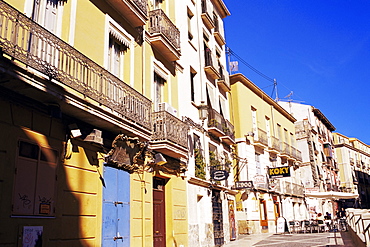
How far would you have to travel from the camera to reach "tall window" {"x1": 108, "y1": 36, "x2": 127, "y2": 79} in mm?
11016

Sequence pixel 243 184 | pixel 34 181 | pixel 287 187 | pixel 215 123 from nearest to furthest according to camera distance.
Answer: pixel 34 181 → pixel 215 123 → pixel 243 184 → pixel 287 187

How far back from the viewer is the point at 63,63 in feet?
26.8

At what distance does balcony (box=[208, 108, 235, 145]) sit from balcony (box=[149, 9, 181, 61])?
14.5ft

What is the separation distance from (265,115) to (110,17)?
19.5 meters

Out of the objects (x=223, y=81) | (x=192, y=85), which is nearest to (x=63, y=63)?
(x=192, y=85)

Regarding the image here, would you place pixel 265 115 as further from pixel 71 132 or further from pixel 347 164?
pixel 347 164

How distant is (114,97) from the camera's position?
32.4 feet

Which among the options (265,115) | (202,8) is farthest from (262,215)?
(202,8)

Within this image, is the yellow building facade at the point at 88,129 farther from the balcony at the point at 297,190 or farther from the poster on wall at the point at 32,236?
the balcony at the point at 297,190

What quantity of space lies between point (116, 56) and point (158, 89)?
3001 millimetres

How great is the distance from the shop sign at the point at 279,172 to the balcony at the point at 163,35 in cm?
1258

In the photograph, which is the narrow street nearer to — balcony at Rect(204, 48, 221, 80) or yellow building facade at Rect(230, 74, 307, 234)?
yellow building facade at Rect(230, 74, 307, 234)

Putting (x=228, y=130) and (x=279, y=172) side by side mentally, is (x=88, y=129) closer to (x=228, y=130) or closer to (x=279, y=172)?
(x=228, y=130)

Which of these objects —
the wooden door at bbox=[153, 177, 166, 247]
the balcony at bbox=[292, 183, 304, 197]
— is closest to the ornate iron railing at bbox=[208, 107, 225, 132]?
the wooden door at bbox=[153, 177, 166, 247]
